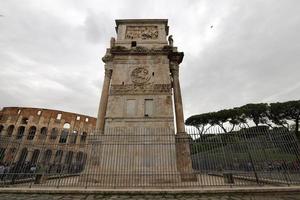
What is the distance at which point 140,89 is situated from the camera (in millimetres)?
11656

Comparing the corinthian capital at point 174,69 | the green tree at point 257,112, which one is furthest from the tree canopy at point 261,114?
the corinthian capital at point 174,69

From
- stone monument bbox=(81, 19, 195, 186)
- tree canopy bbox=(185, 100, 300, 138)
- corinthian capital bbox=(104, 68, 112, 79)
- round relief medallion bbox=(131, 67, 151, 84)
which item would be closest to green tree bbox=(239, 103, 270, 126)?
tree canopy bbox=(185, 100, 300, 138)

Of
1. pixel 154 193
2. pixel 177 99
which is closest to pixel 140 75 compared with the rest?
pixel 177 99

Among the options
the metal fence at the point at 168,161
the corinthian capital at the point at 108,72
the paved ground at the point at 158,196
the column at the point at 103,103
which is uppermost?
the corinthian capital at the point at 108,72

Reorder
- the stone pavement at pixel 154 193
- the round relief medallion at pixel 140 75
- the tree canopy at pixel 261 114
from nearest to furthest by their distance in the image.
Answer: the stone pavement at pixel 154 193
the round relief medallion at pixel 140 75
the tree canopy at pixel 261 114

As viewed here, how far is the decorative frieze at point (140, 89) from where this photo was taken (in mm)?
11529

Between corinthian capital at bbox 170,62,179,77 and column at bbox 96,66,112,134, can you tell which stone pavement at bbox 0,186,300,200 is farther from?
corinthian capital at bbox 170,62,179,77

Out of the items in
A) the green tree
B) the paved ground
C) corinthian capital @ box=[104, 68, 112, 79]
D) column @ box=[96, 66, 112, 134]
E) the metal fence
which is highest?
the green tree

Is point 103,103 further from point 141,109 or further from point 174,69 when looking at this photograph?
point 174,69

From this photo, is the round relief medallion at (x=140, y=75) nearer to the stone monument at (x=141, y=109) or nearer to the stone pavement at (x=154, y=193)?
the stone monument at (x=141, y=109)

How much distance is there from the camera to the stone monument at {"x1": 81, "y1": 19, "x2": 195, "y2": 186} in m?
8.86

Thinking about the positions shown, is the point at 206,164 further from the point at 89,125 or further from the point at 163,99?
the point at 89,125

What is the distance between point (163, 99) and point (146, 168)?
4.52m

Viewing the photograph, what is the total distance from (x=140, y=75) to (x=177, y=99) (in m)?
3.18
